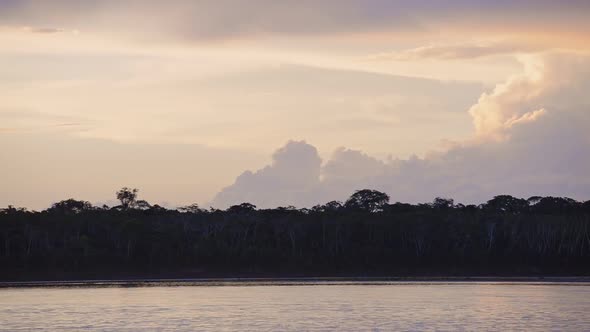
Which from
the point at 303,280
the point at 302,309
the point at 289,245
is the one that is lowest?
the point at 302,309

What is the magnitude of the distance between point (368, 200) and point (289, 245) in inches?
1852

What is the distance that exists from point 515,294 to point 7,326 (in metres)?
43.6

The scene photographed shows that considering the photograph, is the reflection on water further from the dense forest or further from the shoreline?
the dense forest

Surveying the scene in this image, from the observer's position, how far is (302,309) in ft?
229

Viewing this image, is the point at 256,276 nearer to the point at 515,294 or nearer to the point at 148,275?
the point at 148,275

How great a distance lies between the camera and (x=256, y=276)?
13250 centimetres

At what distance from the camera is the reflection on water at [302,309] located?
57.7 m

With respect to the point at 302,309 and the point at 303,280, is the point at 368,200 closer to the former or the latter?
the point at 303,280

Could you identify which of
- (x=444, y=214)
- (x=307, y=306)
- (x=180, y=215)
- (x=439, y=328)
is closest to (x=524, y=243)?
(x=444, y=214)

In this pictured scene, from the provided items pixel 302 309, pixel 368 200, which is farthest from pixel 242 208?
pixel 302 309

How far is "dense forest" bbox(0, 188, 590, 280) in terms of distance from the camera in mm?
130500

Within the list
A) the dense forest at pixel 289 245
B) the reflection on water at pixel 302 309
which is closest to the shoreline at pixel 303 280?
the dense forest at pixel 289 245

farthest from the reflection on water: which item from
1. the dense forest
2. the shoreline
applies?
the dense forest

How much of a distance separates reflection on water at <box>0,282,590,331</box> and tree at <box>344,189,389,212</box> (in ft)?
279
